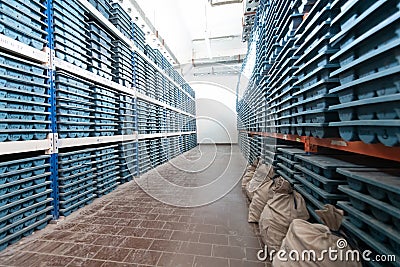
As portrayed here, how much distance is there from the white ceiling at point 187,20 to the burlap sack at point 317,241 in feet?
18.3

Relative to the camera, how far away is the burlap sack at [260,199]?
1981mm

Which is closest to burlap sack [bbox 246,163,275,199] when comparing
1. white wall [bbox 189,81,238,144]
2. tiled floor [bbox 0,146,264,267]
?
tiled floor [bbox 0,146,264,267]

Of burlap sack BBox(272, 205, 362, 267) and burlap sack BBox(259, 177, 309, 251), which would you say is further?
burlap sack BBox(259, 177, 309, 251)

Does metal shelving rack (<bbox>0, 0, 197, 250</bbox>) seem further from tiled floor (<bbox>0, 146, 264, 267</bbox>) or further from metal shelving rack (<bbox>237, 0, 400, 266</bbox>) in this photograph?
metal shelving rack (<bbox>237, 0, 400, 266</bbox>)

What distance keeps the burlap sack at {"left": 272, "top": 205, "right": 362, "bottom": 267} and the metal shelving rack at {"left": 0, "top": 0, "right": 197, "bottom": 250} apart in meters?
2.08

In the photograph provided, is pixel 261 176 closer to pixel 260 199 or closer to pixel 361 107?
pixel 260 199

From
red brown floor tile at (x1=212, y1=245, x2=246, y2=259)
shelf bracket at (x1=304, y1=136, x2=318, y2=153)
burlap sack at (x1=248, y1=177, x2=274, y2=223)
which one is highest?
shelf bracket at (x1=304, y1=136, x2=318, y2=153)

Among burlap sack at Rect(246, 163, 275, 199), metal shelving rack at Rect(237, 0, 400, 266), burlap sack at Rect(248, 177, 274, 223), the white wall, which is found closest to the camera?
metal shelving rack at Rect(237, 0, 400, 266)

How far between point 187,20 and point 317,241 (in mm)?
7211

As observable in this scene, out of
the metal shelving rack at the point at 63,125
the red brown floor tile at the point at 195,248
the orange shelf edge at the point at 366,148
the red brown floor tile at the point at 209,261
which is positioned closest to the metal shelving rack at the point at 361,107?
the orange shelf edge at the point at 366,148

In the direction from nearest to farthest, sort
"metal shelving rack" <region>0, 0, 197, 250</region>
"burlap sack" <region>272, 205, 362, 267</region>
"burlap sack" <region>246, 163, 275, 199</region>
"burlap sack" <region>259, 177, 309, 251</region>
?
1. "burlap sack" <region>272, 205, 362, 267</region>
2. "burlap sack" <region>259, 177, 309, 251</region>
3. "metal shelving rack" <region>0, 0, 197, 250</region>
4. "burlap sack" <region>246, 163, 275, 199</region>

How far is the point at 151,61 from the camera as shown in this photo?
15.9ft

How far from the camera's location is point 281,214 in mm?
1441

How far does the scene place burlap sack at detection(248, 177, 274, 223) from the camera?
1.98m
